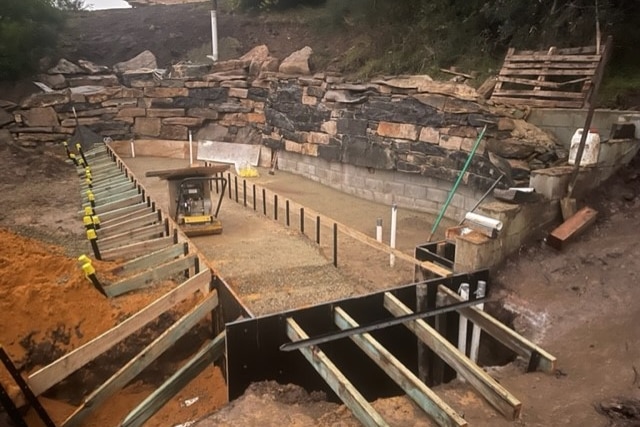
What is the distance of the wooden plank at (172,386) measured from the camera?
4.52 m

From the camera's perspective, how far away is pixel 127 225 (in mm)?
8000

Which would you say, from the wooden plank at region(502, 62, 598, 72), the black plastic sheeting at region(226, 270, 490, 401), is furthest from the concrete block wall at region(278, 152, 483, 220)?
the black plastic sheeting at region(226, 270, 490, 401)

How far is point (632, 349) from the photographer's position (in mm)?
4363

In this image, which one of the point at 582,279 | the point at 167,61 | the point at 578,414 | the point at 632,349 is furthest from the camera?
the point at 167,61

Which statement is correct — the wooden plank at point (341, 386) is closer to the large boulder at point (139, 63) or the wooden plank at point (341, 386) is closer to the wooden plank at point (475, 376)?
the wooden plank at point (475, 376)

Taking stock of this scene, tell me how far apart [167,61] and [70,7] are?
683 cm

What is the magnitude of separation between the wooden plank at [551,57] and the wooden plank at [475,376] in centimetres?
619

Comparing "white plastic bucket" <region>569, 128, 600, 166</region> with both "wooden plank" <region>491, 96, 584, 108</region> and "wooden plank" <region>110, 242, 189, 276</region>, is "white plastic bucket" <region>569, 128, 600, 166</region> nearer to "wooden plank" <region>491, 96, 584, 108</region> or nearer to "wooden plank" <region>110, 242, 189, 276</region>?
"wooden plank" <region>491, 96, 584, 108</region>

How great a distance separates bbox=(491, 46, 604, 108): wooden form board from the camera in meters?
8.37

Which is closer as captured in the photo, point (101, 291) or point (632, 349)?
point (632, 349)

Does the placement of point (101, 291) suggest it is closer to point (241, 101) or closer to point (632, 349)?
point (632, 349)

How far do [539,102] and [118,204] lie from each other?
7.66m

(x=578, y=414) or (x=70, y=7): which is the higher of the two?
(x=70, y=7)

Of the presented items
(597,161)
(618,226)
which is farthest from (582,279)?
(597,161)
